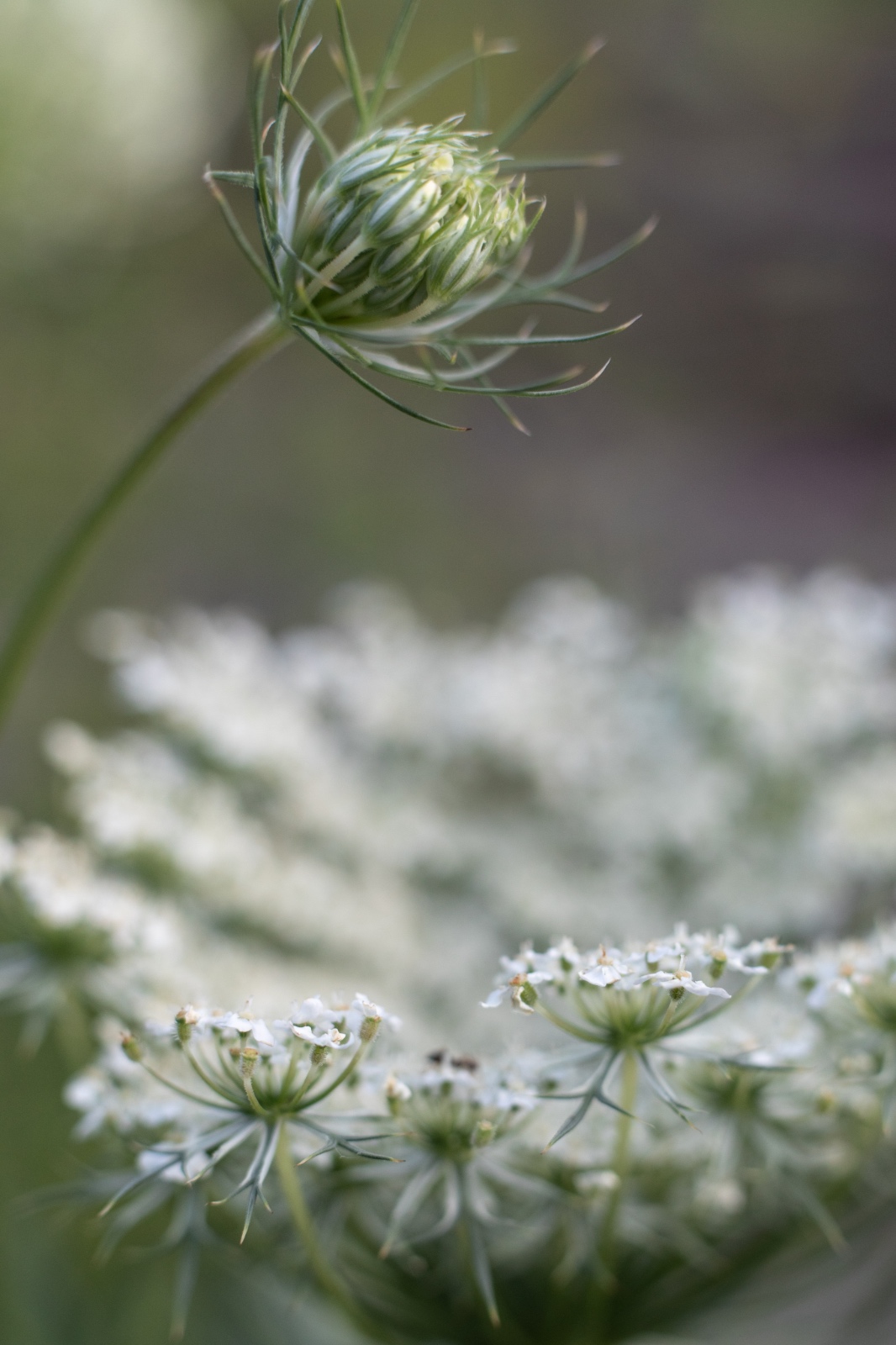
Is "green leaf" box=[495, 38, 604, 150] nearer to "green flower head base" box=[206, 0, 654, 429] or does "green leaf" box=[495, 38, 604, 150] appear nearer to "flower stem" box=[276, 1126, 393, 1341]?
"green flower head base" box=[206, 0, 654, 429]

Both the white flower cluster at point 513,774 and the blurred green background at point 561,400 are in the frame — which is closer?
the white flower cluster at point 513,774

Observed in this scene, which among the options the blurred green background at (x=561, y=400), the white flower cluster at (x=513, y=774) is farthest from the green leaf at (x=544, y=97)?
the blurred green background at (x=561, y=400)

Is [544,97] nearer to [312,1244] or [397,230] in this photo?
[397,230]

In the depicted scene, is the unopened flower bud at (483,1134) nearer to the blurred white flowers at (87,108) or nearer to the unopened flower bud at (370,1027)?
the unopened flower bud at (370,1027)

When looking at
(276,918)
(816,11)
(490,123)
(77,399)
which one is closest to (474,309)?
(276,918)

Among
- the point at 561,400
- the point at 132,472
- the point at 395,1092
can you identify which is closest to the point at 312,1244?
the point at 395,1092

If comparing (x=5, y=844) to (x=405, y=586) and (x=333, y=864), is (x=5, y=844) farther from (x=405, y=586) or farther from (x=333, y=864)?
(x=405, y=586)
